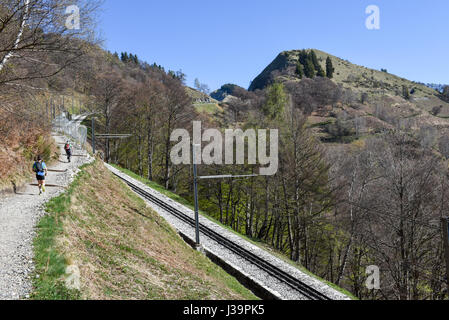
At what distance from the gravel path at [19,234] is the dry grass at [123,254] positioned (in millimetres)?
802

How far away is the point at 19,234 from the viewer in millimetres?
8805

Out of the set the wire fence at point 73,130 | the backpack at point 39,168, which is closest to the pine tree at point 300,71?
the wire fence at point 73,130

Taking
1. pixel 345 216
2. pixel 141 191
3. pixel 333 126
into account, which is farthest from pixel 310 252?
pixel 333 126

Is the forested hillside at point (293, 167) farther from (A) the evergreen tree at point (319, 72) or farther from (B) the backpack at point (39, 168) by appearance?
(A) the evergreen tree at point (319, 72)

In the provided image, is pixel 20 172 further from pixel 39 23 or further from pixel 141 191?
pixel 141 191

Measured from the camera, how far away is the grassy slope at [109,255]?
7.05 m

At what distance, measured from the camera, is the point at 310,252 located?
98.3 feet

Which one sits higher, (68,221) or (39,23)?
(39,23)

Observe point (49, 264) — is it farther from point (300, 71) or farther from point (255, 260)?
point (300, 71)

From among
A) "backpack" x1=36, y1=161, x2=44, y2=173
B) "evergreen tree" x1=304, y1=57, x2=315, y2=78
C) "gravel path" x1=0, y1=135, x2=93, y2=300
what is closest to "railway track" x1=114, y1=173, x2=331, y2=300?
"gravel path" x1=0, y1=135, x2=93, y2=300

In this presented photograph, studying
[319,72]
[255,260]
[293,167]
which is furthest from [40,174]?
[319,72]

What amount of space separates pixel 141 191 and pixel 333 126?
66.6 metres

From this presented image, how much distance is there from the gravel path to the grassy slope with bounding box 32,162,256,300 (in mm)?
245

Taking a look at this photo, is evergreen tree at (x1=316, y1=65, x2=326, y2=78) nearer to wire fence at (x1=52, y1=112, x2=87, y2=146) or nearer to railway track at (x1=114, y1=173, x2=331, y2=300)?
wire fence at (x1=52, y1=112, x2=87, y2=146)
